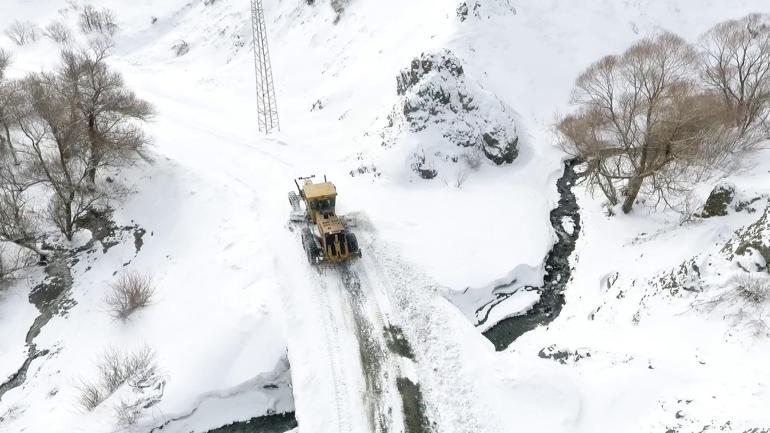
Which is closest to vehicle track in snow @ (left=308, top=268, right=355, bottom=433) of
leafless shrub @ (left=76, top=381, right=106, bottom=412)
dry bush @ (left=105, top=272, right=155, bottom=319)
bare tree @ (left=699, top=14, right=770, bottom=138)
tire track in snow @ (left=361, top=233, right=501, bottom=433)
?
tire track in snow @ (left=361, top=233, right=501, bottom=433)

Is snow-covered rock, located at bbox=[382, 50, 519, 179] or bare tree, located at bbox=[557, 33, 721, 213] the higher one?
snow-covered rock, located at bbox=[382, 50, 519, 179]

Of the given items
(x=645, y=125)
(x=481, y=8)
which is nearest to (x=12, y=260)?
(x=645, y=125)

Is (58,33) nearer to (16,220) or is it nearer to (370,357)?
(16,220)

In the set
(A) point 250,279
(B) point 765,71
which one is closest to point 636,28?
(B) point 765,71

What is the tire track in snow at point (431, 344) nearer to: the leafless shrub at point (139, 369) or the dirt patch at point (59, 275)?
the leafless shrub at point (139, 369)

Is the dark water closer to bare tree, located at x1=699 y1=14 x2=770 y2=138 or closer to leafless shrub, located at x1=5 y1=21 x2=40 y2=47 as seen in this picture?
bare tree, located at x1=699 y1=14 x2=770 y2=138

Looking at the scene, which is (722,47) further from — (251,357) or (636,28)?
(251,357)

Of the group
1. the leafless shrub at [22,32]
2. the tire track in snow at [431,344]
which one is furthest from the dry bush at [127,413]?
the leafless shrub at [22,32]
